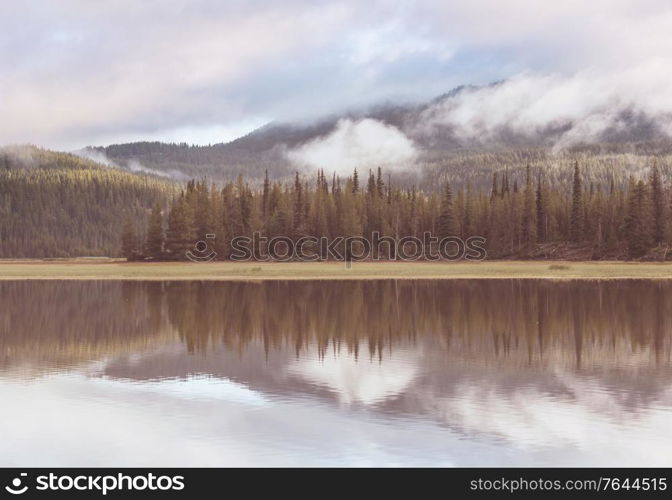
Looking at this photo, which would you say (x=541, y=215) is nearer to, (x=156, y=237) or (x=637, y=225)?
(x=637, y=225)

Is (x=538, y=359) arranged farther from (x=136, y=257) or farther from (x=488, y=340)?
(x=136, y=257)

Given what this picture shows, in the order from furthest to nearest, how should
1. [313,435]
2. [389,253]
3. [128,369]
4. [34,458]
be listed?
[389,253], [128,369], [313,435], [34,458]

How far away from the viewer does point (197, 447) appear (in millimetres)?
15375

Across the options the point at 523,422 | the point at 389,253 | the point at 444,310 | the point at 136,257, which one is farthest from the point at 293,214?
the point at 523,422

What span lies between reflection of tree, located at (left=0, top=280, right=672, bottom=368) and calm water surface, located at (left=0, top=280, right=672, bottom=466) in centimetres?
18

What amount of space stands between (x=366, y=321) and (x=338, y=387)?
55.7 feet

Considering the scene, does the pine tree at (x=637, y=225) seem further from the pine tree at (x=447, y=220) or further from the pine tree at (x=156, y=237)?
the pine tree at (x=156, y=237)

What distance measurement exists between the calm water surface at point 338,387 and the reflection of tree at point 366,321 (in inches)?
7.3

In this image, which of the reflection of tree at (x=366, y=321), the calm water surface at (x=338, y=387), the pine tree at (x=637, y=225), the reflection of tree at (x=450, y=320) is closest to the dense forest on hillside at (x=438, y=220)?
the pine tree at (x=637, y=225)

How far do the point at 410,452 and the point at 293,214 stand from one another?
13551cm

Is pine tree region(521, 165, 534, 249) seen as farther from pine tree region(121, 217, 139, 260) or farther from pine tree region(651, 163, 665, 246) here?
pine tree region(121, 217, 139, 260)

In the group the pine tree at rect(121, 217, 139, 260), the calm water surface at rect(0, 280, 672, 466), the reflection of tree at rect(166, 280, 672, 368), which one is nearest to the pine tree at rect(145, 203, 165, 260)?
the pine tree at rect(121, 217, 139, 260)

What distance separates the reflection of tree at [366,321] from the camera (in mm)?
28656

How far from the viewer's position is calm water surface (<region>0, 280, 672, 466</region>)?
15133mm
